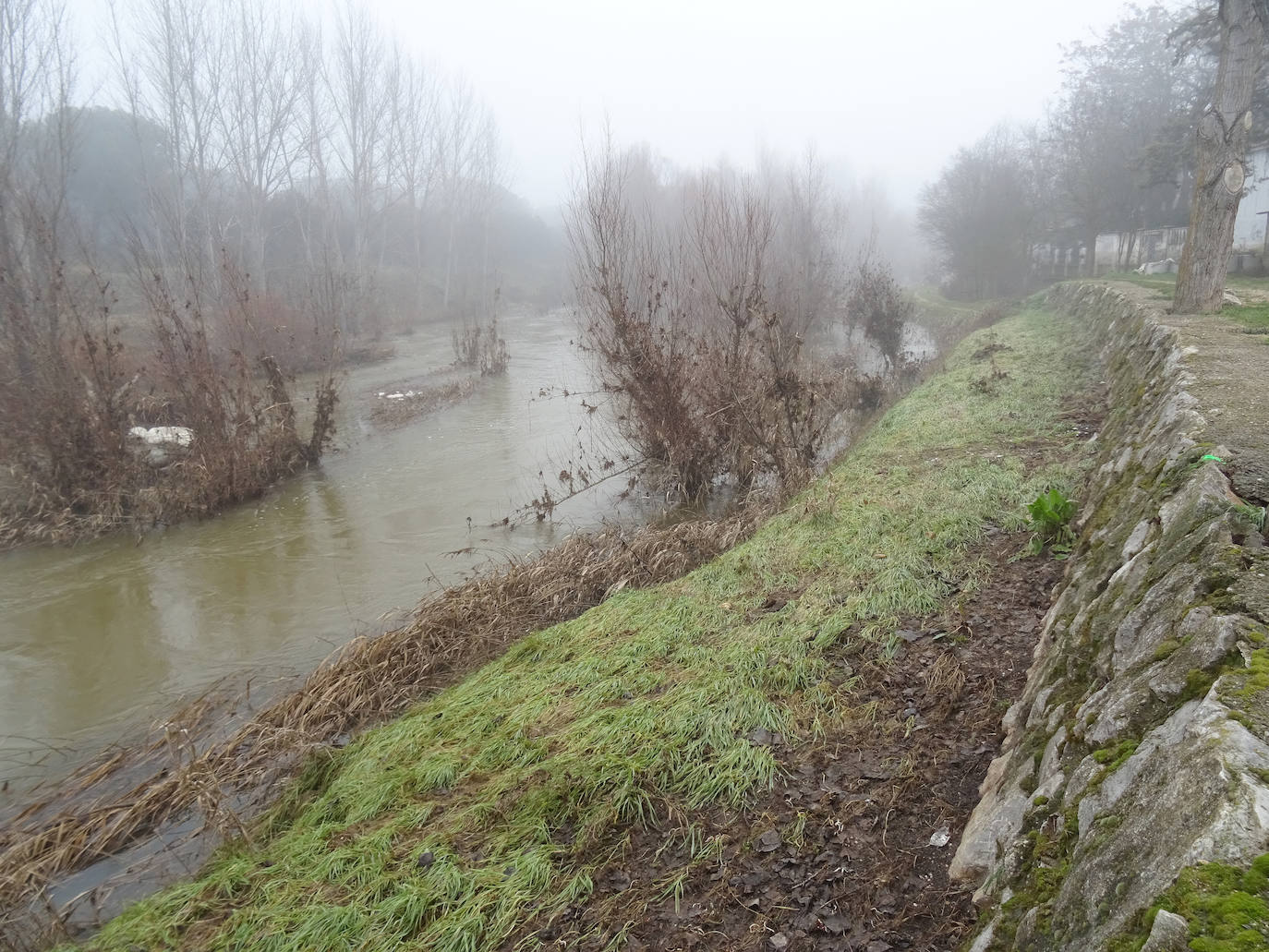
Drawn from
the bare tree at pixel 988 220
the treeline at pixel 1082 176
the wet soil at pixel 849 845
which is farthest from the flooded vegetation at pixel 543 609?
the bare tree at pixel 988 220

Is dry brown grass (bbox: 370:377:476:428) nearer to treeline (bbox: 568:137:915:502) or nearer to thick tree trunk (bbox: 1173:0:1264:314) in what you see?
treeline (bbox: 568:137:915:502)

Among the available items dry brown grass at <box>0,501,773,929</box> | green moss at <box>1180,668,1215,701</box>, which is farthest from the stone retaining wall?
dry brown grass at <box>0,501,773,929</box>

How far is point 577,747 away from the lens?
12.0 ft

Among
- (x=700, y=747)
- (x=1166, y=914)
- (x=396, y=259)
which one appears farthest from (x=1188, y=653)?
(x=396, y=259)

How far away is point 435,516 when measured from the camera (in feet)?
32.1

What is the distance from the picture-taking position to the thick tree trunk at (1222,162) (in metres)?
8.75

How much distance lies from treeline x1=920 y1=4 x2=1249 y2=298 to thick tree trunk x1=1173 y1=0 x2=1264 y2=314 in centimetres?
1277

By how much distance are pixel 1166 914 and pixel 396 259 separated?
47150 mm

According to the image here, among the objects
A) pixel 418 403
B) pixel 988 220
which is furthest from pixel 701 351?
pixel 988 220

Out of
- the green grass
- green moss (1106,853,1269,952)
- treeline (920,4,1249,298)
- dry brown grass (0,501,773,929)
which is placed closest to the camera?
green moss (1106,853,1269,952)

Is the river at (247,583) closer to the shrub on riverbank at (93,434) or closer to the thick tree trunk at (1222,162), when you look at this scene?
the shrub on riverbank at (93,434)

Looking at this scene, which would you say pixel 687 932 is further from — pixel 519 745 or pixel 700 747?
pixel 519 745

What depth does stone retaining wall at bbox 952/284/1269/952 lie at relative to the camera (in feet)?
4.91

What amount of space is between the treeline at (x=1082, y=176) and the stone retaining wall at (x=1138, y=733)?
22.0m
